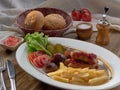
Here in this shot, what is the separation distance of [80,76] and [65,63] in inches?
4.3

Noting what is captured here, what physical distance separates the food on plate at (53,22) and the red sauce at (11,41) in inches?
5.3

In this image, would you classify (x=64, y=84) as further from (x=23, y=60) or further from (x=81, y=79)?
(x=23, y=60)

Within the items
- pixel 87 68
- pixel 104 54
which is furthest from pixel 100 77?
pixel 104 54

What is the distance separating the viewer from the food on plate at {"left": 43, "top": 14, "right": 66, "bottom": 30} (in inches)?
46.3

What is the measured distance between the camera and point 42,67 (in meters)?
0.93

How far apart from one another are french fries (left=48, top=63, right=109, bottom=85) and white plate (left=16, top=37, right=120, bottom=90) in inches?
0.7

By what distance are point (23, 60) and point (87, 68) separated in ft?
0.71

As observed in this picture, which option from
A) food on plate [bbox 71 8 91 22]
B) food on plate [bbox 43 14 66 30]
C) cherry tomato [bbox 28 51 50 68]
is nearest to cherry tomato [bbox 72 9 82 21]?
food on plate [bbox 71 8 91 22]

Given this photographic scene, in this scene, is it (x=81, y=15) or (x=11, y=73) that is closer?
(x=11, y=73)

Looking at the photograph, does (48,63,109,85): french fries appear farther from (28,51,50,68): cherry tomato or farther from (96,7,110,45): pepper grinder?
(96,7,110,45): pepper grinder

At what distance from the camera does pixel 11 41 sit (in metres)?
1.11

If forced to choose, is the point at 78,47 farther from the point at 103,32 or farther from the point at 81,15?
the point at 81,15

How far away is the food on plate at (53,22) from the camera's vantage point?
3.86 feet

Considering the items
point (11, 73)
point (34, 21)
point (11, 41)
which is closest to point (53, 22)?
point (34, 21)
